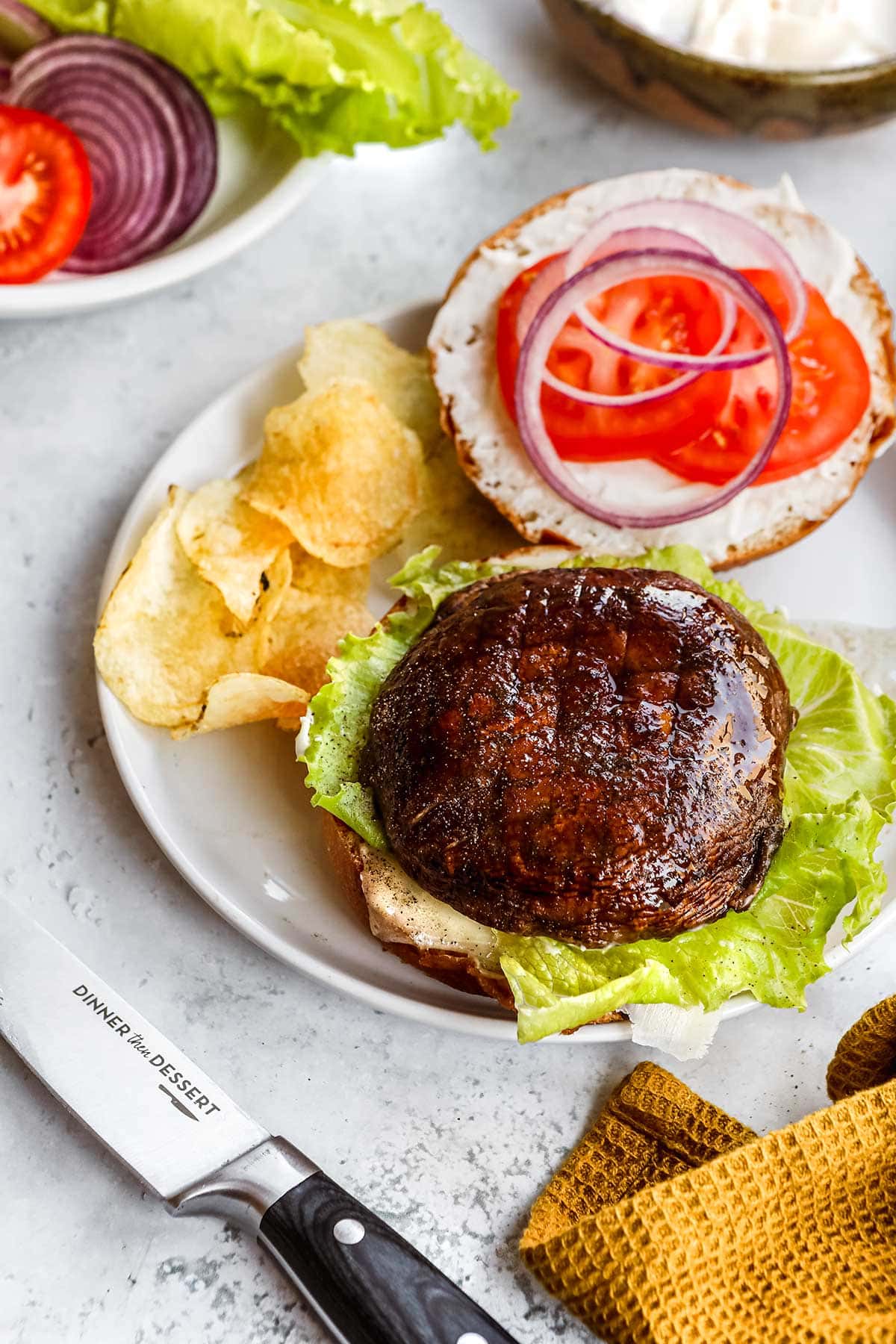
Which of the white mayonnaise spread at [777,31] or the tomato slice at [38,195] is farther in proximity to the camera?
the white mayonnaise spread at [777,31]

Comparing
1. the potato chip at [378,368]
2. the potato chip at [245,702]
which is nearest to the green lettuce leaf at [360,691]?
the potato chip at [245,702]

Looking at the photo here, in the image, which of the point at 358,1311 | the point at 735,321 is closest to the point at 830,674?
the point at 735,321

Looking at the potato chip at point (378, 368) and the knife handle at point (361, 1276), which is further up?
the potato chip at point (378, 368)

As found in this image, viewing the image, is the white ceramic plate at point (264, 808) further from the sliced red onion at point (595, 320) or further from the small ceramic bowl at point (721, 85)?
the small ceramic bowl at point (721, 85)

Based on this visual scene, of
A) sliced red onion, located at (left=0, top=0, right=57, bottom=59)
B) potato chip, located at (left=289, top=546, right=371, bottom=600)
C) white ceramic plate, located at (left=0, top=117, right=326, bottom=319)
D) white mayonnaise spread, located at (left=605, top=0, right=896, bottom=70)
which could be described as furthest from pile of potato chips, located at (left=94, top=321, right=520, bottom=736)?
white mayonnaise spread, located at (left=605, top=0, right=896, bottom=70)

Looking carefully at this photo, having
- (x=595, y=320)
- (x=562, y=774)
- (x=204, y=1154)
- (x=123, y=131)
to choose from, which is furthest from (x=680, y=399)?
(x=204, y=1154)

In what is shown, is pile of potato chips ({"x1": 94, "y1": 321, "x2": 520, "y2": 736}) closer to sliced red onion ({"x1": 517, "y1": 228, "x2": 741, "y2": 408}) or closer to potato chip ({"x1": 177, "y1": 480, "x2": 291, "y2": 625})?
potato chip ({"x1": 177, "y1": 480, "x2": 291, "y2": 625})
